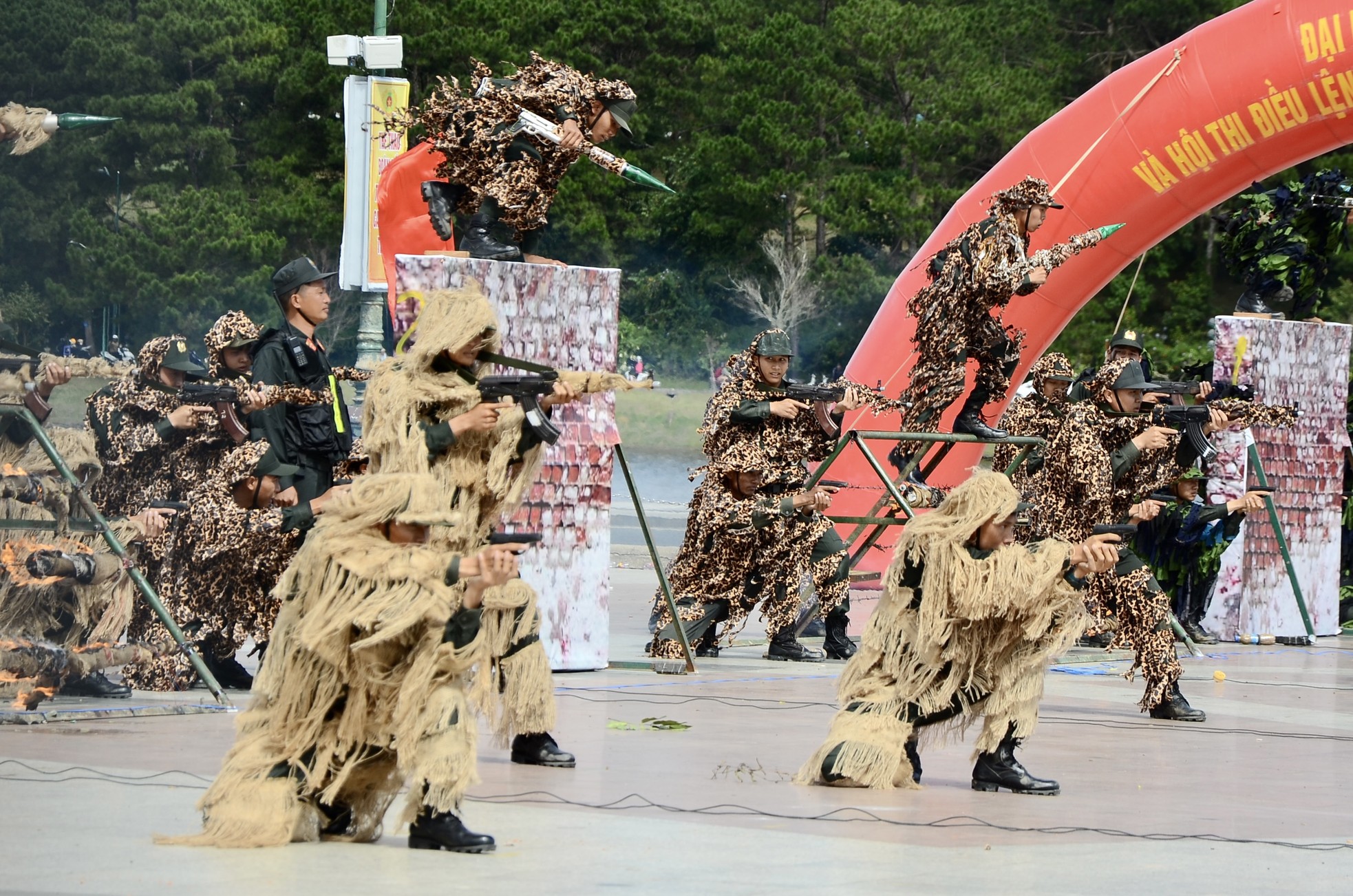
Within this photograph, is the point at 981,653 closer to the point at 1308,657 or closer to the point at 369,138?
the point at 1308,657

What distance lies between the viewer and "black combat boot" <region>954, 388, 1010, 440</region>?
1179cm

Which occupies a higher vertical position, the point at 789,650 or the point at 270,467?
the point at 270,467

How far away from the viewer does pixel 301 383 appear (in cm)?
925

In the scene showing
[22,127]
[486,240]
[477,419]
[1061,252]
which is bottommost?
Answer: [477,419]

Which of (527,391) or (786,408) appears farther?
(786,408)

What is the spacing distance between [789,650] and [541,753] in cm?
490

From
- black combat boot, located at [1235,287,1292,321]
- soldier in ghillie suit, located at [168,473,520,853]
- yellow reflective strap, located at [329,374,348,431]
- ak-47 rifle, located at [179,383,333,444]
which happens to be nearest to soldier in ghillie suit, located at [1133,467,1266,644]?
black combat boot, located at [1235,287,1292,321]

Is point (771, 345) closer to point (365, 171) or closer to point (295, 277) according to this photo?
point (295, 277)

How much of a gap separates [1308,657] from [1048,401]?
9.28 feet

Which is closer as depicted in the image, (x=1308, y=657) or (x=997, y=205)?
(x=997, y=205)

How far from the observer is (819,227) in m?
39.9

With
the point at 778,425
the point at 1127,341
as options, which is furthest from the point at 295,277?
the point at 1127,341

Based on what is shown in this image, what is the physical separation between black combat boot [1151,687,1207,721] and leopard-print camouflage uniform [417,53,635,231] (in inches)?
162

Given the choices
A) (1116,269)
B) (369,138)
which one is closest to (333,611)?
(1116,269)
